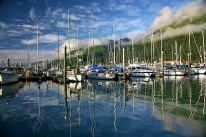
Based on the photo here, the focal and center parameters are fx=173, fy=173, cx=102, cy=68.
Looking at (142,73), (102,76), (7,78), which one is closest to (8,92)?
(7,78)

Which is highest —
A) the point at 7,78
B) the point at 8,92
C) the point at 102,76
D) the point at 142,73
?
the point at 142,73

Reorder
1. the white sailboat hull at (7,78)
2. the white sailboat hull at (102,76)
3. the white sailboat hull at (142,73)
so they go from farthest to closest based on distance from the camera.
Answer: the white sailboat hull at (142,73) → the white sailboat hull at (102,76) → the white sailboat hull at (7,78)

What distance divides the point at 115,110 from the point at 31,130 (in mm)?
6881

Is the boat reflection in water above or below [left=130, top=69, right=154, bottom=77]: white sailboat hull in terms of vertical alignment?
below

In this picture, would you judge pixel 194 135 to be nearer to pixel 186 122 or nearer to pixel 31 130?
pixel 186 122

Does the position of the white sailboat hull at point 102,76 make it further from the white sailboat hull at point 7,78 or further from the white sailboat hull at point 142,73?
the white sailboat hull at point 7,78

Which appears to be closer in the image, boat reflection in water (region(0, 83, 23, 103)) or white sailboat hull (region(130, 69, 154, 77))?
boat reflection in water (region(0, 83, 23, 103))

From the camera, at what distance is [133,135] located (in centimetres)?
920

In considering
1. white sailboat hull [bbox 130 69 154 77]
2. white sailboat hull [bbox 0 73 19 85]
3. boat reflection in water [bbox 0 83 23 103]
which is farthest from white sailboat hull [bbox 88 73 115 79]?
boat reflection in water [bbox 0 83 23 103]

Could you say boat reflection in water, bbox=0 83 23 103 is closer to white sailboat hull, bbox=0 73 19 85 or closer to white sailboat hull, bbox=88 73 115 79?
white sailboat hull, bbox=0 73 19 85

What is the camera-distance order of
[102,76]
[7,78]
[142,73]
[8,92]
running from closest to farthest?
[8,92] < [7,78] < [102,76] < [142,73]

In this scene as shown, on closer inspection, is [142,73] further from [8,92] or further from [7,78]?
[8,92]

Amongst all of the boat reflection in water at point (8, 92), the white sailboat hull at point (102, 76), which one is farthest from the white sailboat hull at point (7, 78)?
the white sailboat hull at point (102, 76)

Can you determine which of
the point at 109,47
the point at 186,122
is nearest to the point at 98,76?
the point at 109,47
